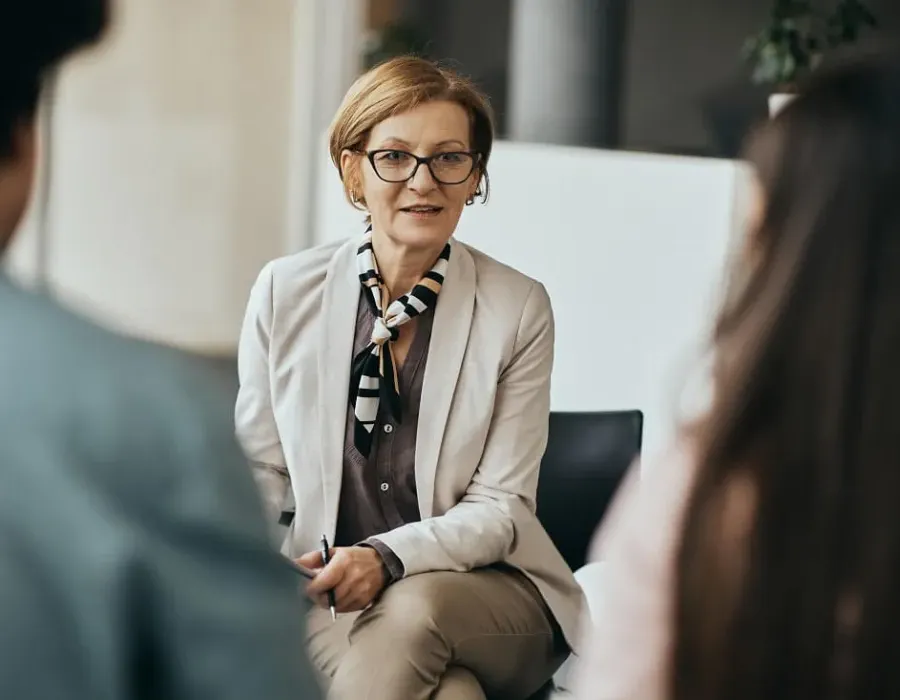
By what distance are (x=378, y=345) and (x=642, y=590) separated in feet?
2.93

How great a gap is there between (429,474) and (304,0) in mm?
2890

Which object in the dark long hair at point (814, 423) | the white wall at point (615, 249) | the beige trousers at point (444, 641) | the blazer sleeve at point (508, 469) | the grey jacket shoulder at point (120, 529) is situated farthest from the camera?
the white wall at point (615, 249)

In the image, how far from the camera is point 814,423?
2.46 ft

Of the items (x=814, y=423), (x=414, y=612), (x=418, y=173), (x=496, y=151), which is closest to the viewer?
(x=814, y=423)

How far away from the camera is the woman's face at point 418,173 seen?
1.68 meters

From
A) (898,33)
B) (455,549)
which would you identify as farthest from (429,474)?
(898,33)

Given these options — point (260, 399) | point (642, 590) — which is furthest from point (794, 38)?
point (642, 590)

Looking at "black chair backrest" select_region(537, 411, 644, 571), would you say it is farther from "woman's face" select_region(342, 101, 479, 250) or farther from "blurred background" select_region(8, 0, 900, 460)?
"woman's face" select_region(342, 101, 479, 250)

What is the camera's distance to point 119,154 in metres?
4.09

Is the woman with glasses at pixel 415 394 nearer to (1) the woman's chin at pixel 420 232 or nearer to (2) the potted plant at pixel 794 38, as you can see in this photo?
(1) the woman's chin at pixel 420 232

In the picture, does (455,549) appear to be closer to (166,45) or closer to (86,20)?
(86,20)

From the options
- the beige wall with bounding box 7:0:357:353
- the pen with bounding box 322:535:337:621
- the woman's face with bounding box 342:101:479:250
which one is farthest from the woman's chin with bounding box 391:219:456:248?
the beige wall with bounding box 7:0:357:353

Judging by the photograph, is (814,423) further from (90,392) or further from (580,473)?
(580,473)

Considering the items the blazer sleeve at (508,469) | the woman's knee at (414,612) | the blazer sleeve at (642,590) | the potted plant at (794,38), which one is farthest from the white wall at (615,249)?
the blazer sleeve at (642,590)
